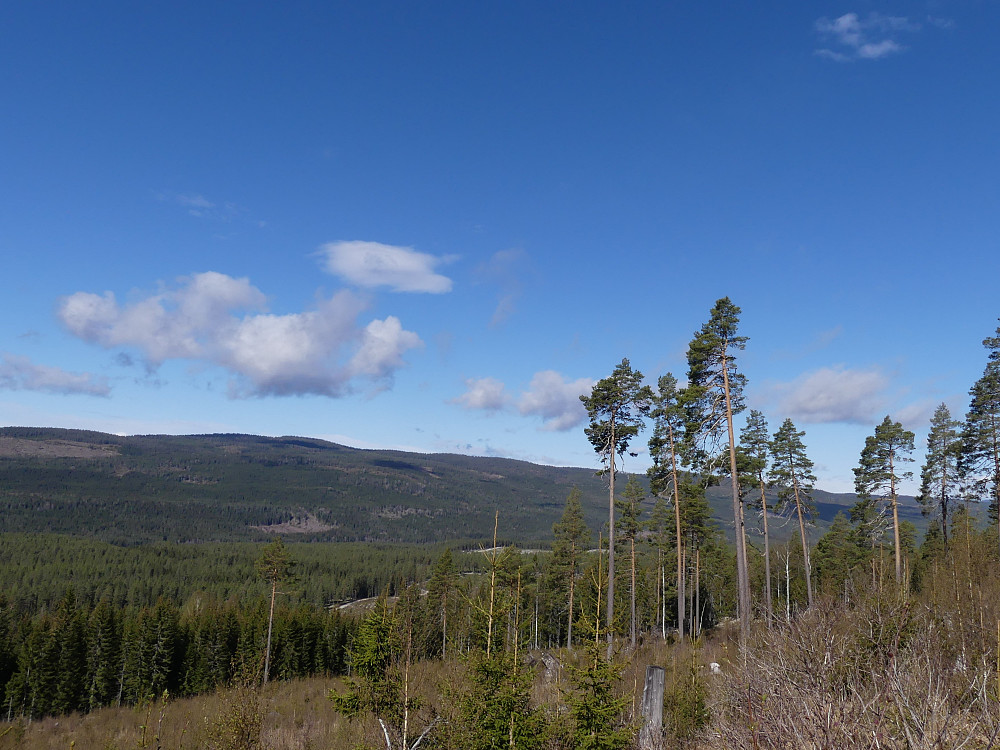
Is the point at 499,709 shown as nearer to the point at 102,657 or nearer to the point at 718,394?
the point at 718,394

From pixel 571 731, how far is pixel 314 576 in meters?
145

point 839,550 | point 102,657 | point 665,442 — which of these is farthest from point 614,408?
point 102,657

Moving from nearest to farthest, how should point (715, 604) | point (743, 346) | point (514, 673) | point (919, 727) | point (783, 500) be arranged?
point (919, 727)
point (514, 673)
point (743, 346)
point (783, 500)
point (715, 604)

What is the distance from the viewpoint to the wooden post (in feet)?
29.6

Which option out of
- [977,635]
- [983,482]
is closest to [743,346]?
[977,635]

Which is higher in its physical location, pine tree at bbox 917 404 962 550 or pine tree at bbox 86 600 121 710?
pine tree at bbox 917 404 962 550

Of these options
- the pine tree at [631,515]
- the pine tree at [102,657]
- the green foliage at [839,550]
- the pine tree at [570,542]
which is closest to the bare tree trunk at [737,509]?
the pine tree at [631,515]

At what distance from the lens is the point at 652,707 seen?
9195 millimetres

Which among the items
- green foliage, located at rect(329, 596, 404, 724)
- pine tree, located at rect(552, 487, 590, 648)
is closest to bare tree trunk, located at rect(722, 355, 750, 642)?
green foliage, located at rect(329, 596, 404, 724)

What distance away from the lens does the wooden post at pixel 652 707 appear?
903 cm

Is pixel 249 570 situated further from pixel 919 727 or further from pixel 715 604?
pixel 919 727

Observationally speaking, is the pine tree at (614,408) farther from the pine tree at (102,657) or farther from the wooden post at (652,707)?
the pine tree at (102,657)

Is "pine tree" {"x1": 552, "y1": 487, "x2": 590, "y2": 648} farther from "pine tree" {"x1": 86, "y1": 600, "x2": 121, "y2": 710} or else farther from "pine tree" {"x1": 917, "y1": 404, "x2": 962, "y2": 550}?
"pine tree" {"x1": 86, "y1": 600, "x2": 121, "y2": 710}

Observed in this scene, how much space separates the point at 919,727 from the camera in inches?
179
